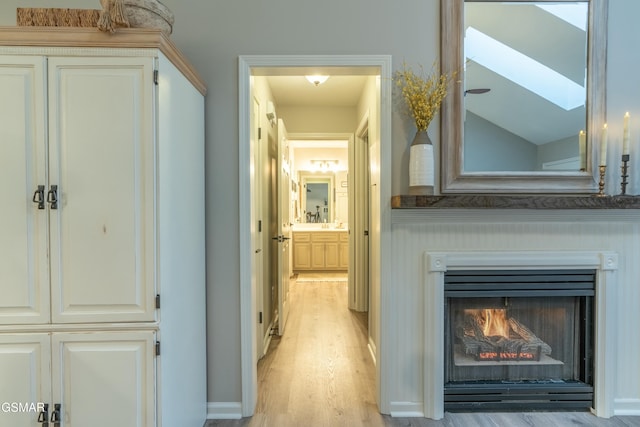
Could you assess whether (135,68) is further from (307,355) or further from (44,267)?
(307,355)

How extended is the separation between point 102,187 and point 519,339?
2.49 meters

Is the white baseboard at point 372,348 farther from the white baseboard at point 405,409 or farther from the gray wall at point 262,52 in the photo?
the gray wall at point 262,52

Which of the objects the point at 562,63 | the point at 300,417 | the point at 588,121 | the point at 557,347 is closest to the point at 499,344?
the point at 557,347

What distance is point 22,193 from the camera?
131cm

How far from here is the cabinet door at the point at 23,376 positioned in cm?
132

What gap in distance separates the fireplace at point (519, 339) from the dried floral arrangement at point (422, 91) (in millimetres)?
953

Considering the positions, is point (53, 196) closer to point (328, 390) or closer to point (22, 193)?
point (22, 193)

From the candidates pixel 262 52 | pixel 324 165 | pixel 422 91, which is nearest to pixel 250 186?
pixel 262 52

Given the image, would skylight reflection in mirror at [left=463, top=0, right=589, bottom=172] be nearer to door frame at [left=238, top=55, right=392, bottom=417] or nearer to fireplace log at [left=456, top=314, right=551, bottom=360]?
door frame at [left=238, top=55, right=392, bottom=417]

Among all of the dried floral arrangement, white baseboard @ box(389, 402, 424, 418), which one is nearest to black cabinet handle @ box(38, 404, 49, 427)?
white baseboard @ box(389, 402, 424, 418)

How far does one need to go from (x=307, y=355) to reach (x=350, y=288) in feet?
4.66

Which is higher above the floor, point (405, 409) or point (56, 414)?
point (56, 414)

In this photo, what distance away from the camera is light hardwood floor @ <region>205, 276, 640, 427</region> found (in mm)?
1896

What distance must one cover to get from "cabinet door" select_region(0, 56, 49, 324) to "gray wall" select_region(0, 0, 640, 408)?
774 millimetres
